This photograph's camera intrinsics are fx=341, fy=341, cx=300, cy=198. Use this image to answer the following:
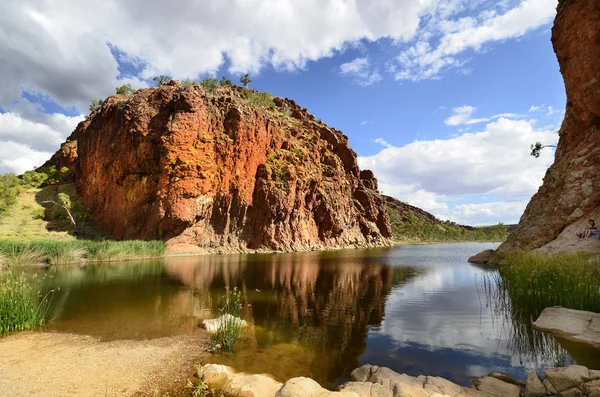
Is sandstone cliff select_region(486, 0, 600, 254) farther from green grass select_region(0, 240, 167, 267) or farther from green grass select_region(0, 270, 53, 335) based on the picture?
green grass select_region(0, 240, 167, 267)

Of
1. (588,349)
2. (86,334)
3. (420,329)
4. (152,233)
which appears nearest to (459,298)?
(420,329)

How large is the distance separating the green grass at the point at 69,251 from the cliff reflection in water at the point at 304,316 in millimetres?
12985

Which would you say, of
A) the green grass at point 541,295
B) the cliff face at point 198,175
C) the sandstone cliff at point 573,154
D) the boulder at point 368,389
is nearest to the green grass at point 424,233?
the cliff face at point 198,175

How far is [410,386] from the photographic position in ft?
21.2

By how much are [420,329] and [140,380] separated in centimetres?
868

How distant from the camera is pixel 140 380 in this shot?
7.06m

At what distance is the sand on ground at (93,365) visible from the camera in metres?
6.58

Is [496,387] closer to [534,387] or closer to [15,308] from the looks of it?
[534,387]

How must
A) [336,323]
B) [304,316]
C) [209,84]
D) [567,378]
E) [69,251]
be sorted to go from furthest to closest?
[209,84]
[69,251]
[304,316]
[336,323]
[567,378]

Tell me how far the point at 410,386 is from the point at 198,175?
49917 mm

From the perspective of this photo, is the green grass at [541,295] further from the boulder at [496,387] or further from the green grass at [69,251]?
the green grass at [69,251]

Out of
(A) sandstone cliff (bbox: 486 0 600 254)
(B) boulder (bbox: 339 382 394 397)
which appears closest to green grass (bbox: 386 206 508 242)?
(A) sandstone cliff (bbox: 486 0 600 254)

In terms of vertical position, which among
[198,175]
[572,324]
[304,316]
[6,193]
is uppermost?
[198,175]

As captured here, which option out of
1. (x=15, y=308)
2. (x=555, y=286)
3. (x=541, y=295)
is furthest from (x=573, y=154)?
(x=15, y=308)
